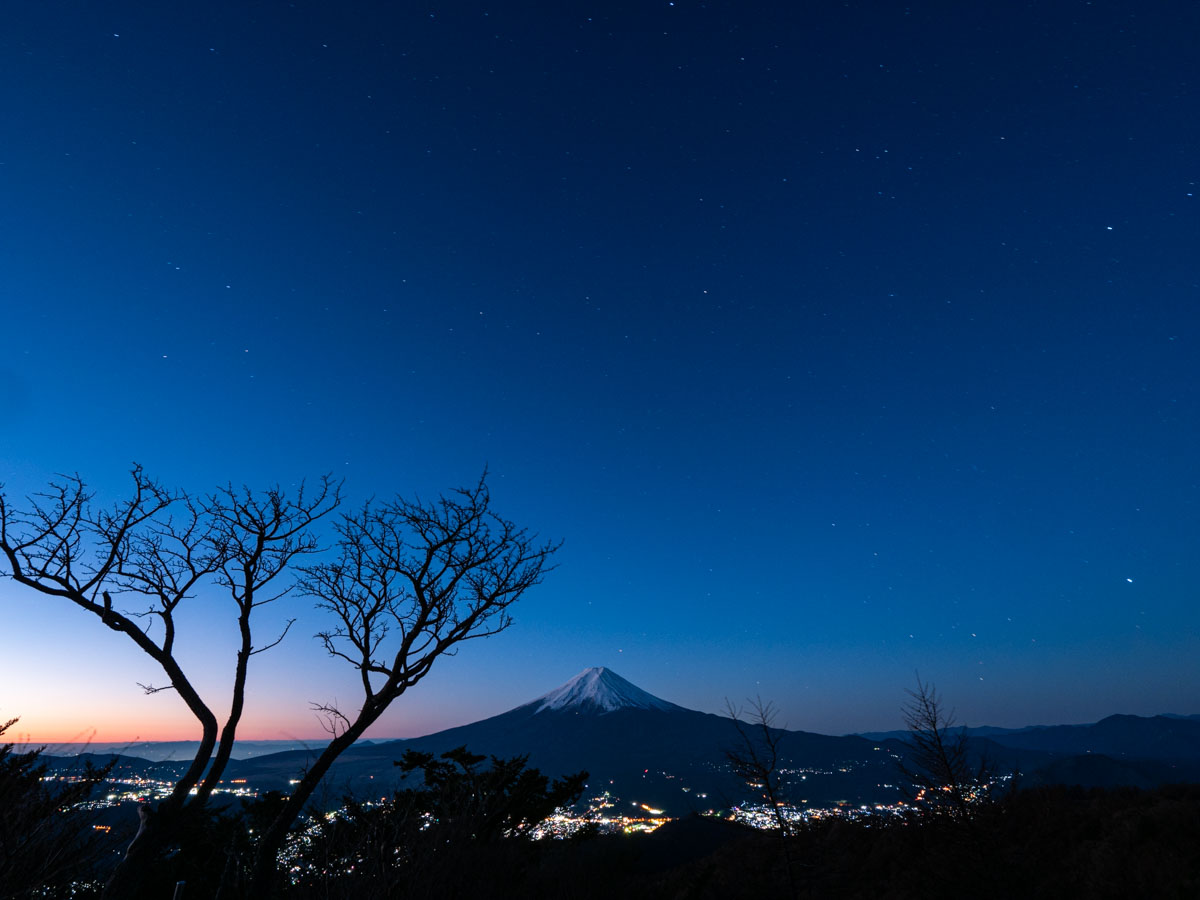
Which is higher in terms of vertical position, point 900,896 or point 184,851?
point 184,851

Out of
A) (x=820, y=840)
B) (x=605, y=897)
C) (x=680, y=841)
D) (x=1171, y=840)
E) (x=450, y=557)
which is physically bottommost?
(x=680, y=841)

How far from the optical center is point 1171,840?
14758 millimetres

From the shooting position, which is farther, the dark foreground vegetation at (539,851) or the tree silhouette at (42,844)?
the dark foreground vegetation at (539,851)

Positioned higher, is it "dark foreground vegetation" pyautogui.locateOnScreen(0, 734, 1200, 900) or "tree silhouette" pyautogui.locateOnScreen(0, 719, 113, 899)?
"tree silhouette" pyautogui.locateOnScreen(0, 719, 113, 899)

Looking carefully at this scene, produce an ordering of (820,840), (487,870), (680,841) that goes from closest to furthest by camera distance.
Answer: (487,870), (820,840), (680,841)

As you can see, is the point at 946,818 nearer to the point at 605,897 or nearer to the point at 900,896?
the point at 900,896

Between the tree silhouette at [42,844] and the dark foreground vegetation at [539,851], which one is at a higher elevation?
the tree silhouette at [42,844]

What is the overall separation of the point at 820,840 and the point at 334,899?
22129 mm

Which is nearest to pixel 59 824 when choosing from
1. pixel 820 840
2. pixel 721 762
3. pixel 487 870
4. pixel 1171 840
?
pixel 487 870

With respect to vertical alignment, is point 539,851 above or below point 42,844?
below

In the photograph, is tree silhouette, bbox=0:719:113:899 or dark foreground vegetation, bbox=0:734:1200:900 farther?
dark foreground vegetation, bbox=0:734:1200:900

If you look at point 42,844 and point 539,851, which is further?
point 539,851

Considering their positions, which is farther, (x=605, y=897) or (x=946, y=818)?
(x=946, y=818)

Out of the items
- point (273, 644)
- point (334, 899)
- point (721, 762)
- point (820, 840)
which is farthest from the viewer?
point (721, 762)
